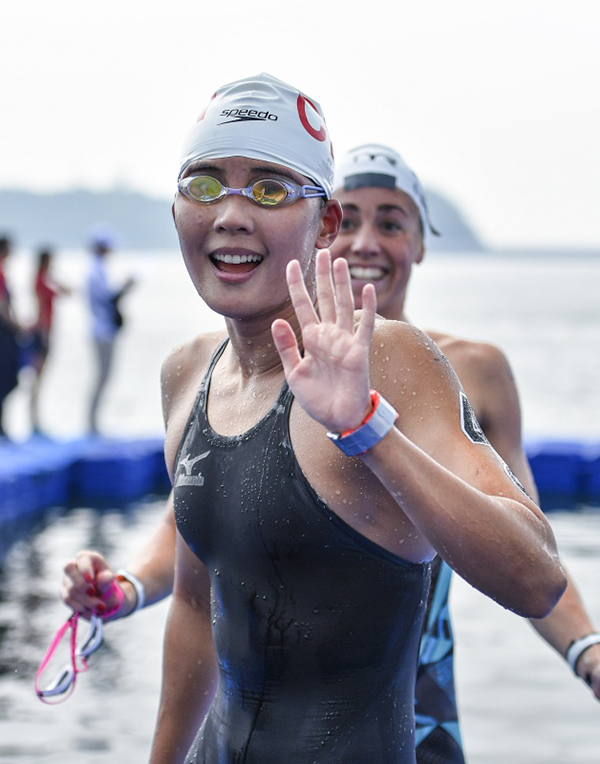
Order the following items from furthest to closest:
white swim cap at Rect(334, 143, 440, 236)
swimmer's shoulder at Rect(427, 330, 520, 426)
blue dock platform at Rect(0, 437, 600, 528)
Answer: blue dock platform at Rect(0, 437, 600, 528)
white swim cap at Rect(334, 143, 440, 236)
swimmer's shoulder at Rect(427, 330, 520, 426)

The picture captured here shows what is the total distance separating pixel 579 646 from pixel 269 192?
1.65 metres

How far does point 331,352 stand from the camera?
6.28ft

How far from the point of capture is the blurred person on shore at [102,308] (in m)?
13.1

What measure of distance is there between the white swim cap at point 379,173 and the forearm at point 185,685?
1.64 metres

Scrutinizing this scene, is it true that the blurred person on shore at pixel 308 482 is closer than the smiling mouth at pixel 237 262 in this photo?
Yes

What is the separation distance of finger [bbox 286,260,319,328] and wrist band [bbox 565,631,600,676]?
1692mm

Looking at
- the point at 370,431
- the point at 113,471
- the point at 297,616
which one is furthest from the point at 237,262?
the point at 113,471

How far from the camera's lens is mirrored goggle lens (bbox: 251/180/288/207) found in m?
2.28

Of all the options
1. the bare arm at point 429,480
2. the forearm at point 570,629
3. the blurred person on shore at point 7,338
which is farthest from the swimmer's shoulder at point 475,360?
the blurred person on shore at point 7,338

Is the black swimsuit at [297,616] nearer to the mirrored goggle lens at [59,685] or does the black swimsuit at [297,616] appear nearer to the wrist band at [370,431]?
the wrist band at [370,431]

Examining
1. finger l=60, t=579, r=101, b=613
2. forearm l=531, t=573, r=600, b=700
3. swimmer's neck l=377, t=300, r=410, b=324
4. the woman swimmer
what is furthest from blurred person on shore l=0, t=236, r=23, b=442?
the woman swimmer

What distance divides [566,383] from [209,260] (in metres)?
31.2

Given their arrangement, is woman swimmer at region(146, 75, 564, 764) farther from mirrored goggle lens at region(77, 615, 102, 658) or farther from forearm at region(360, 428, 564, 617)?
mirrored goggle lens at region(77, 615, 102, 658)

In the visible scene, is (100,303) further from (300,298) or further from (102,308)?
(300,298)
